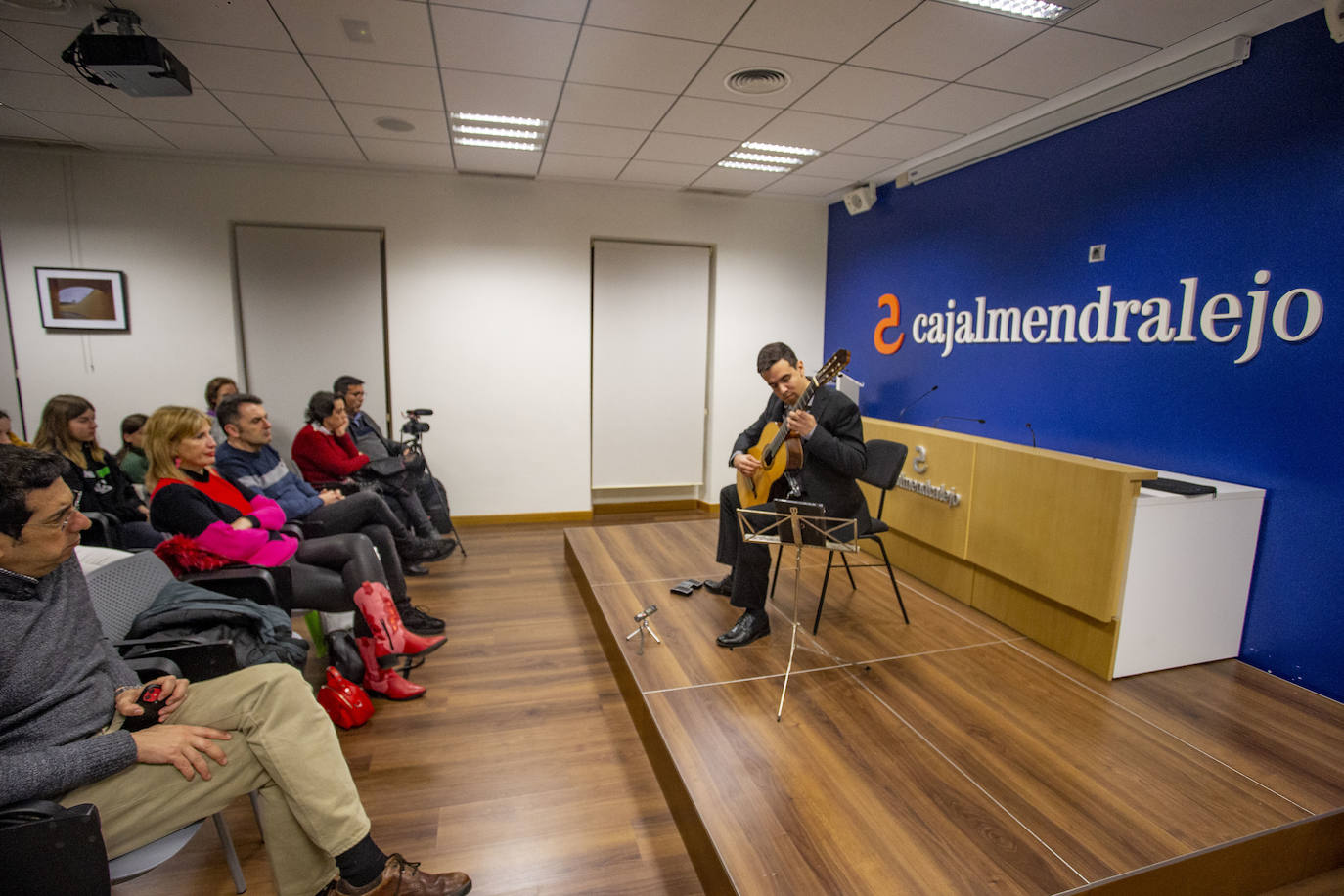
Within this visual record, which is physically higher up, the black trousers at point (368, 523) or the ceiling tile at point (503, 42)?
the ceiling tile at point (503, 42)

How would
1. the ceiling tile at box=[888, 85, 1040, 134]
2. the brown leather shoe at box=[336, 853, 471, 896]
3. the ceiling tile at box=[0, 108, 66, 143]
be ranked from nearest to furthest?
the brown leather shoe at box=[336, 853, 471, 896]
the ceiling tile at box=[888, 85, 1040, 134]
the ceiling tile at box=[0, 108, 66, 143]

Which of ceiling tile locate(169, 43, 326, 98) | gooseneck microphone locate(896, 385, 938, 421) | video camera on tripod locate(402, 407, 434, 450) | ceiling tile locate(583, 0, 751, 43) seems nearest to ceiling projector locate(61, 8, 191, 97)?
ceiling tile locate(169, 43, 326, 98)

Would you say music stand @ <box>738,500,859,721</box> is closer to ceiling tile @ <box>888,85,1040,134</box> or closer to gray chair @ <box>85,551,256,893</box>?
gray chair @ <box>85,551,256,893</box>

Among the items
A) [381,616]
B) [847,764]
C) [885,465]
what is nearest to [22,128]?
[381,616]

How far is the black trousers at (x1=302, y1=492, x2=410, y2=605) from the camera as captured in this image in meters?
3.59

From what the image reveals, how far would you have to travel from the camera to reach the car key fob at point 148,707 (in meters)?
1.68

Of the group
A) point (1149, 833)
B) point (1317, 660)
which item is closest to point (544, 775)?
point (1149, 833)

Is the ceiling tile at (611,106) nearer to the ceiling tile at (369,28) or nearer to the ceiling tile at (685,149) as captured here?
the ceiling tile at (685,149)

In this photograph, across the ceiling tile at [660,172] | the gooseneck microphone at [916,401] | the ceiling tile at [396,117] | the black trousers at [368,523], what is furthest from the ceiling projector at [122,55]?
the gooseneck microphone at [916,401]

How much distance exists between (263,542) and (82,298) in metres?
3.90

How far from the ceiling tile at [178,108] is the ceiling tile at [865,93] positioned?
11.3 ft

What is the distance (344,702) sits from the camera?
2.76m

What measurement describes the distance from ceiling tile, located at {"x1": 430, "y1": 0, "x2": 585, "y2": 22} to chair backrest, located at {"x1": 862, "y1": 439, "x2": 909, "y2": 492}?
95.1 inches

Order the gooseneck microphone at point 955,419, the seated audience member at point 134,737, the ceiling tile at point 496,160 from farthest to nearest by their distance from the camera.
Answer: the ceiling tile at point 496,160 → the gooseneck microphone at point 955,419 → the seated audience member at point 134,737
